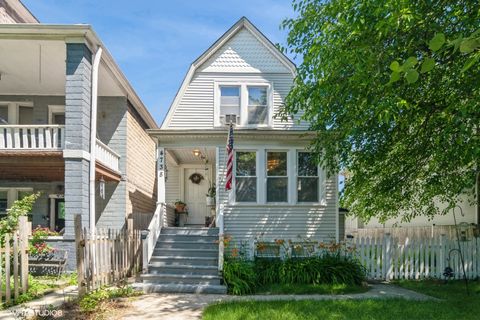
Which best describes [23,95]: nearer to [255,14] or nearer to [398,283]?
[255,14]

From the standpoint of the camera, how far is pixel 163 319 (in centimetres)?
659

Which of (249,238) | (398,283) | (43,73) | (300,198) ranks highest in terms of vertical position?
(43,73)

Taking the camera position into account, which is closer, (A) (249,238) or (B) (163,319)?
(B) (163,319)

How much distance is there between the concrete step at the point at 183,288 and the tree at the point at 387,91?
14.2 feet

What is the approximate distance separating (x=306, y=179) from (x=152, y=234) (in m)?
5.04

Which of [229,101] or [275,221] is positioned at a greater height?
[229,101]

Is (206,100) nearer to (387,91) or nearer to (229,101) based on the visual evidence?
(229,101)

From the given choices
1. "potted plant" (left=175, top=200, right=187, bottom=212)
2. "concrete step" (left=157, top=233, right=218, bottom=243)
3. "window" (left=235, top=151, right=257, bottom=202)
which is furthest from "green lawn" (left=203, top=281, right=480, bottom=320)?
"potted plant" (left=175, top=200, right=187, bottom=212)

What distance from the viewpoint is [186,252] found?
10703 mm

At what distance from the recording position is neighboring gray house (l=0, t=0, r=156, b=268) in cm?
1059

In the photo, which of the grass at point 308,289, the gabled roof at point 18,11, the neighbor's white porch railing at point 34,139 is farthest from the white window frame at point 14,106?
the grass at point 308,289

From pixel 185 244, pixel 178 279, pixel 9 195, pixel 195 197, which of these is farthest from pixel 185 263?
pixel 9 195

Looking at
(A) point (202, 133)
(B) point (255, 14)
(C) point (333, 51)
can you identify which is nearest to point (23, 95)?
(A) point (202, 133)

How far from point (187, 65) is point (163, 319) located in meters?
9.07
